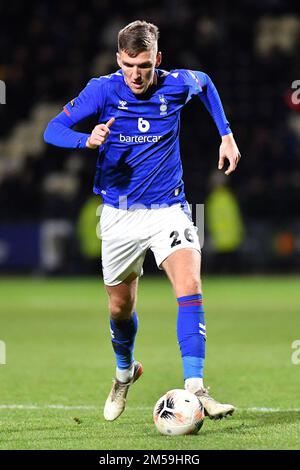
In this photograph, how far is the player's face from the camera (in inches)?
240

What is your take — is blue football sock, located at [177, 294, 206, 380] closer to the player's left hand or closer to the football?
the football

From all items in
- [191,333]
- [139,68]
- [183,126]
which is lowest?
[191,333]

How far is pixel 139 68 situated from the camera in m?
6.16

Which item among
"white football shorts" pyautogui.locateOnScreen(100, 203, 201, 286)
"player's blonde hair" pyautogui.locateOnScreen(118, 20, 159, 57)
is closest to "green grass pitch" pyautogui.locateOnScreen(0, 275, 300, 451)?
"white football shorts" pyautogui.locateOnScreen(100, 203, 201, 286)

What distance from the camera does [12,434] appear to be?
5.75 meters

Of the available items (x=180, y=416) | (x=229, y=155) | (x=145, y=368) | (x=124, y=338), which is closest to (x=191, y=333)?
(x=180, y=416)

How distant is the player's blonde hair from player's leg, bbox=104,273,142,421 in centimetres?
144

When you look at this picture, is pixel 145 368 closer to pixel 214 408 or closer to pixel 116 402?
pixel 116 402

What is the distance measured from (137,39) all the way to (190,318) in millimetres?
1666

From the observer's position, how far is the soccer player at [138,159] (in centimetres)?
618

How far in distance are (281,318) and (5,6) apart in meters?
12.8

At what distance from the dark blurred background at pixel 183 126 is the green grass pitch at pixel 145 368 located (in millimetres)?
1985

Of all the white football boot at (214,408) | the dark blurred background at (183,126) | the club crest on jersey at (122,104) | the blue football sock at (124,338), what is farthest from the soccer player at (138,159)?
the dark blurred background at (183,126)

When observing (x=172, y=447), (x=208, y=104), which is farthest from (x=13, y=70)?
(x=172, y=447)
